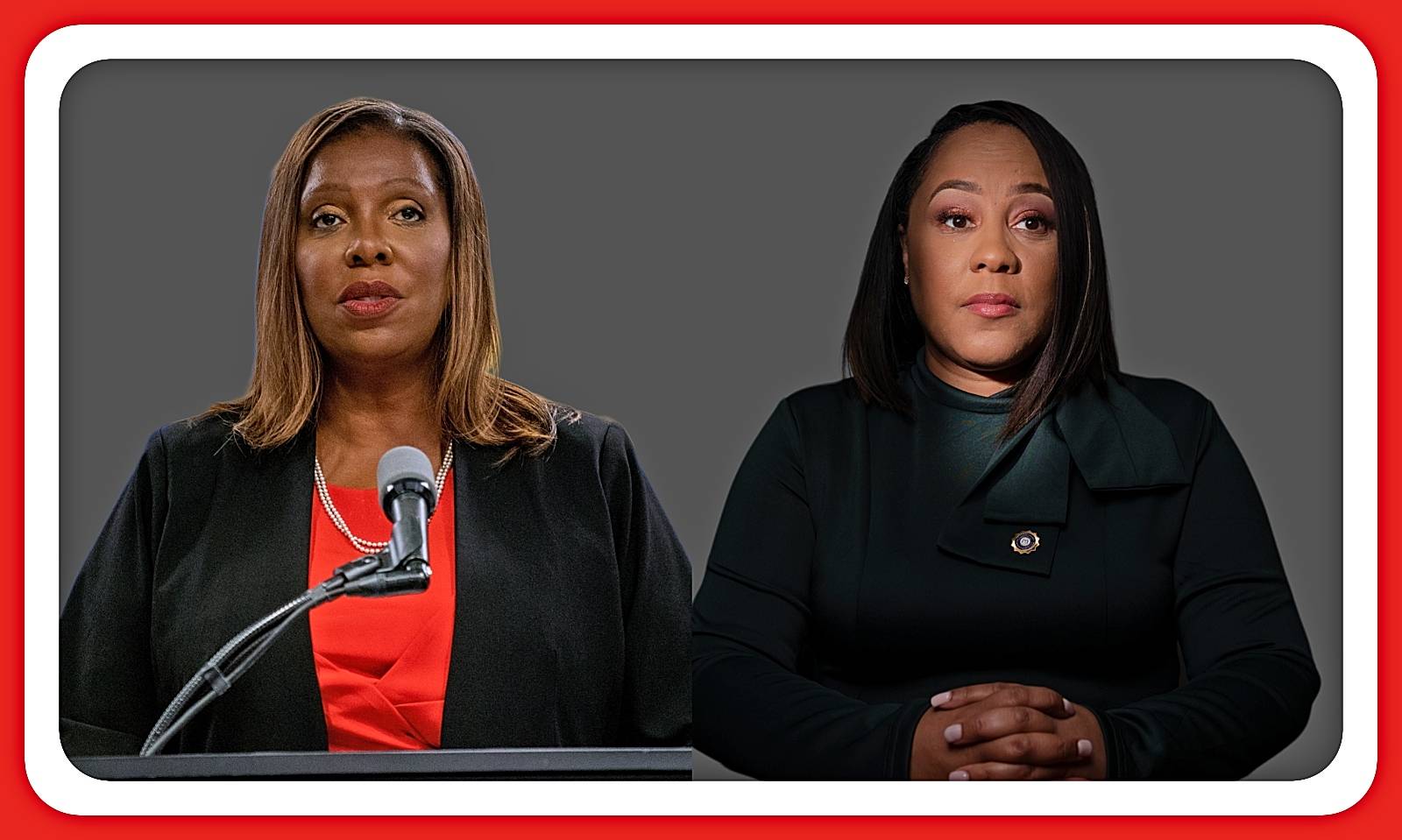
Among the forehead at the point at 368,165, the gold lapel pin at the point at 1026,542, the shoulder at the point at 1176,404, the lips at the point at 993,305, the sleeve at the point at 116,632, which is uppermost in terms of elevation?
the forehead at the point at 368,165

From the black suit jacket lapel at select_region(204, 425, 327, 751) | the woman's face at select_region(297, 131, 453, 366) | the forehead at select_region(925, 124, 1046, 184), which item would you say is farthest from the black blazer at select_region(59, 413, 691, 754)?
the forehead at select_region(925, 124, 1046, 184)

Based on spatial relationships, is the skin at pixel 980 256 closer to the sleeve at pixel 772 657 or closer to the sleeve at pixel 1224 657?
the sleeve at pixel 772 657

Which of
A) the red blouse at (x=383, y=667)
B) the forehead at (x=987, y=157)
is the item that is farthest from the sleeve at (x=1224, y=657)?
the red blouse at (x=383, y=667)

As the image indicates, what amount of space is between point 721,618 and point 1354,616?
2.46 ft

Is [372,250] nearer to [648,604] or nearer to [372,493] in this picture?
[372,493]

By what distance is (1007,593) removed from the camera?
209 cm

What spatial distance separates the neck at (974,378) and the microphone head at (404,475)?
1.99 ft

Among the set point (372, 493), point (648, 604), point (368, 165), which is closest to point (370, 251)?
point (368, 165)

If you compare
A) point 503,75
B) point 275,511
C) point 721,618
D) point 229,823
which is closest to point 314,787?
point 229,823

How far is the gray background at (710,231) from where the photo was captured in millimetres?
2168

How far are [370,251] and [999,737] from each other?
92 cm

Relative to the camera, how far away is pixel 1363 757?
2146 millimetres

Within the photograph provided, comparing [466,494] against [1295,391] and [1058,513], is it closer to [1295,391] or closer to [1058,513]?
[1058,513]

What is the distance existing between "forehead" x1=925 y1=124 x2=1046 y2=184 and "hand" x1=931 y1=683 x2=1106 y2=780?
59 cm
